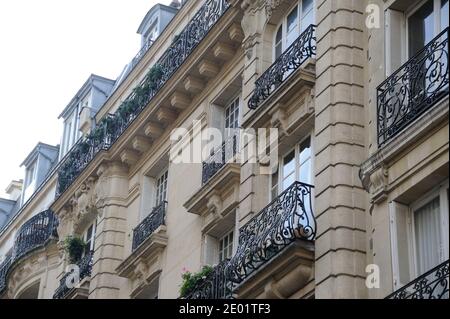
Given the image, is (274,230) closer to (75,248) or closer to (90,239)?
(75,248)

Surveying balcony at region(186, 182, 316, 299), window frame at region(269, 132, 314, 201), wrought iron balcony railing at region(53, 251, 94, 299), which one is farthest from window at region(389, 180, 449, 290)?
wrought iron balcony railing at region(53, 251, 94, 299)

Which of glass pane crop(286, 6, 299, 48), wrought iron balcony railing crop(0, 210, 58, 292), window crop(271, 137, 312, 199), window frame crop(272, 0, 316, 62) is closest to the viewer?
window crop(271, 137, 312, 199)

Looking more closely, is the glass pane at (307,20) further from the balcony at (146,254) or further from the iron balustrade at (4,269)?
the iron balustrade at (4,269)

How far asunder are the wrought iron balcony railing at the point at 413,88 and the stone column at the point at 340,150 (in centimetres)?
83

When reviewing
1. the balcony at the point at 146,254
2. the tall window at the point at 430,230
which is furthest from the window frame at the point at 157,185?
the tall window at the point at 430,230

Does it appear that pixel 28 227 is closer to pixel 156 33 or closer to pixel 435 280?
pixel 156 33

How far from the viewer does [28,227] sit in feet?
103

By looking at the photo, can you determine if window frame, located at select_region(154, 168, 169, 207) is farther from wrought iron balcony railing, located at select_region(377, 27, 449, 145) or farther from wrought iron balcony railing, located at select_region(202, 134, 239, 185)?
wrought iron balcony railing, located at select_region(377, 27, 449, 145)

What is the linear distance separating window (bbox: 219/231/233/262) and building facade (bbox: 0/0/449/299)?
0.04 meters

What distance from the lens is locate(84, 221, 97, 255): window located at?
2689 cm

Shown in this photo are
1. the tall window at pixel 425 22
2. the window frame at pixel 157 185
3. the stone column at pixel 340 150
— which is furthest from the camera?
the window frame at pixel 157 185

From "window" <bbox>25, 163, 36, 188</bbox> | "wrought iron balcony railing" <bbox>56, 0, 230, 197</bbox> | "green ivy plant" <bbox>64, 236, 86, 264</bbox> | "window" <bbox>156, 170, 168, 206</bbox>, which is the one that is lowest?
"green ivy plant" <bbox>64, 236, 86, 264</bbox>

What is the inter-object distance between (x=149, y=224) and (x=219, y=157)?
2.93 metres

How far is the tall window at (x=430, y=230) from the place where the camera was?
14422 mm
